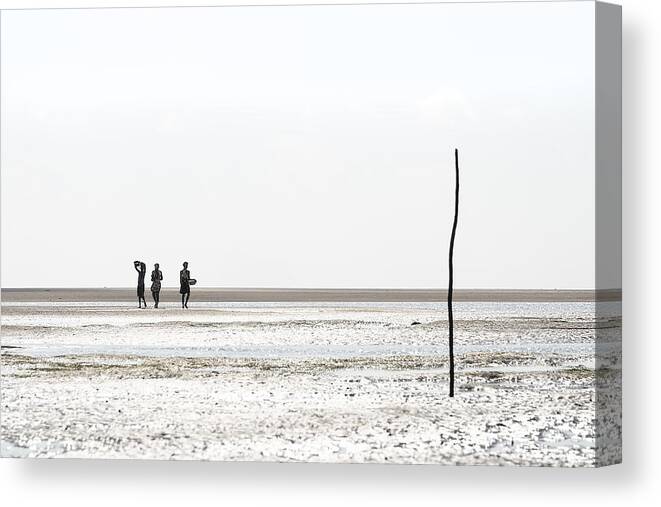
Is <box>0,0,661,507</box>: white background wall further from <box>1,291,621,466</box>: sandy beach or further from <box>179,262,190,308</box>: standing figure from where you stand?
<box>179,262,190,308</box>: standing figure

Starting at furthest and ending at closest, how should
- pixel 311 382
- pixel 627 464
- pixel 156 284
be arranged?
pixel 156 284 < pixel 311 382 < pixel 627 464

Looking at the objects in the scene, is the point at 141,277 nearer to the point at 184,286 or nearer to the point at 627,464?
the point at 184,286

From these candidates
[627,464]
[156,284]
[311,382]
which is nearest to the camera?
[627,464]

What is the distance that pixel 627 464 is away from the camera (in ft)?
29.1

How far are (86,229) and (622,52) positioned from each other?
3762 millimetres

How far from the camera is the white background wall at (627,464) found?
8828mm

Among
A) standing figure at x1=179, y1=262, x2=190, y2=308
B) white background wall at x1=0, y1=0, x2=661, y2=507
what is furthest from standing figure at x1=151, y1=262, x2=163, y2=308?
white background wall at x1=0, y1=0, x2=661, y2=507

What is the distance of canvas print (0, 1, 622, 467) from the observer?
29.1 feet

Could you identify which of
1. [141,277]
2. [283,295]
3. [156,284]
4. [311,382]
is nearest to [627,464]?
[311,382]

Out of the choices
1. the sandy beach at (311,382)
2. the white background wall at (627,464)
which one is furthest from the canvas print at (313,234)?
the white background wall at (627,464)

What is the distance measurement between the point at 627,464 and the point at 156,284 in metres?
3.33

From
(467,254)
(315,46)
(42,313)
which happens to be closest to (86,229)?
(42,313)

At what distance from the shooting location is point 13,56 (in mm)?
9359

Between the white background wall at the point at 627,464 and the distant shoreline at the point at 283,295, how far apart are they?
0.51 m
